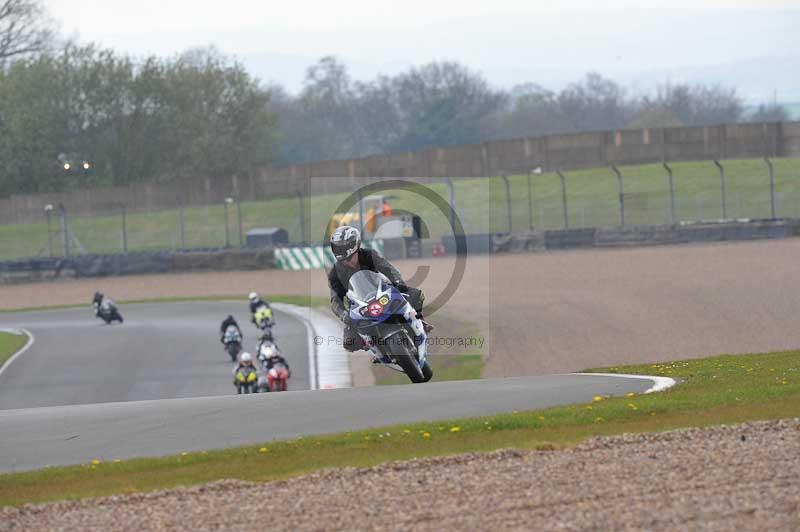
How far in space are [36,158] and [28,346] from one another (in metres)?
45.3

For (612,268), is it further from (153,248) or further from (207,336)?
(153,248)

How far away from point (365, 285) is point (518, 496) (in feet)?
17.6

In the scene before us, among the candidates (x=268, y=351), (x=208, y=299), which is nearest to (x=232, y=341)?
(x=268, y=351)

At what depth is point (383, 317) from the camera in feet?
39.7

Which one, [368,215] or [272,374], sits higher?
[368,215]

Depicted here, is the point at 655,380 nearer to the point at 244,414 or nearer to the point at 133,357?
the point at 244,414

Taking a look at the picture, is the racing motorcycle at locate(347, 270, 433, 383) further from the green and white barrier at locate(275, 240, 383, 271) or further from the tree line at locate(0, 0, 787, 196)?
the tree line at locate(0, 0, 787, 196)

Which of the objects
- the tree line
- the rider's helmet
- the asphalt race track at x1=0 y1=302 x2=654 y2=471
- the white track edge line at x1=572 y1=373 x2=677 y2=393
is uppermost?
the tree line

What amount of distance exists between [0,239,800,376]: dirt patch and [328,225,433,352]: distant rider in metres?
7.28

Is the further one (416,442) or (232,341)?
(232,341)

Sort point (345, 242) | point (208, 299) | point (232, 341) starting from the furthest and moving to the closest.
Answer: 1. point (208, 299)
2. point (232, 341)
3. point (345, 242)

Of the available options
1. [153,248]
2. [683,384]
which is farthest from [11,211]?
[683,384]

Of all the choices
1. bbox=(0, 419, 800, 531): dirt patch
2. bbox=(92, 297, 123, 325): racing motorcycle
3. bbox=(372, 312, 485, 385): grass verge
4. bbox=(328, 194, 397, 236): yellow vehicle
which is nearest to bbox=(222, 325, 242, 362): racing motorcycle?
bbox=(372, 312, 485, 385): grass verge

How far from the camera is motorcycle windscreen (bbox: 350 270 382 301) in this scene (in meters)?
12.1
